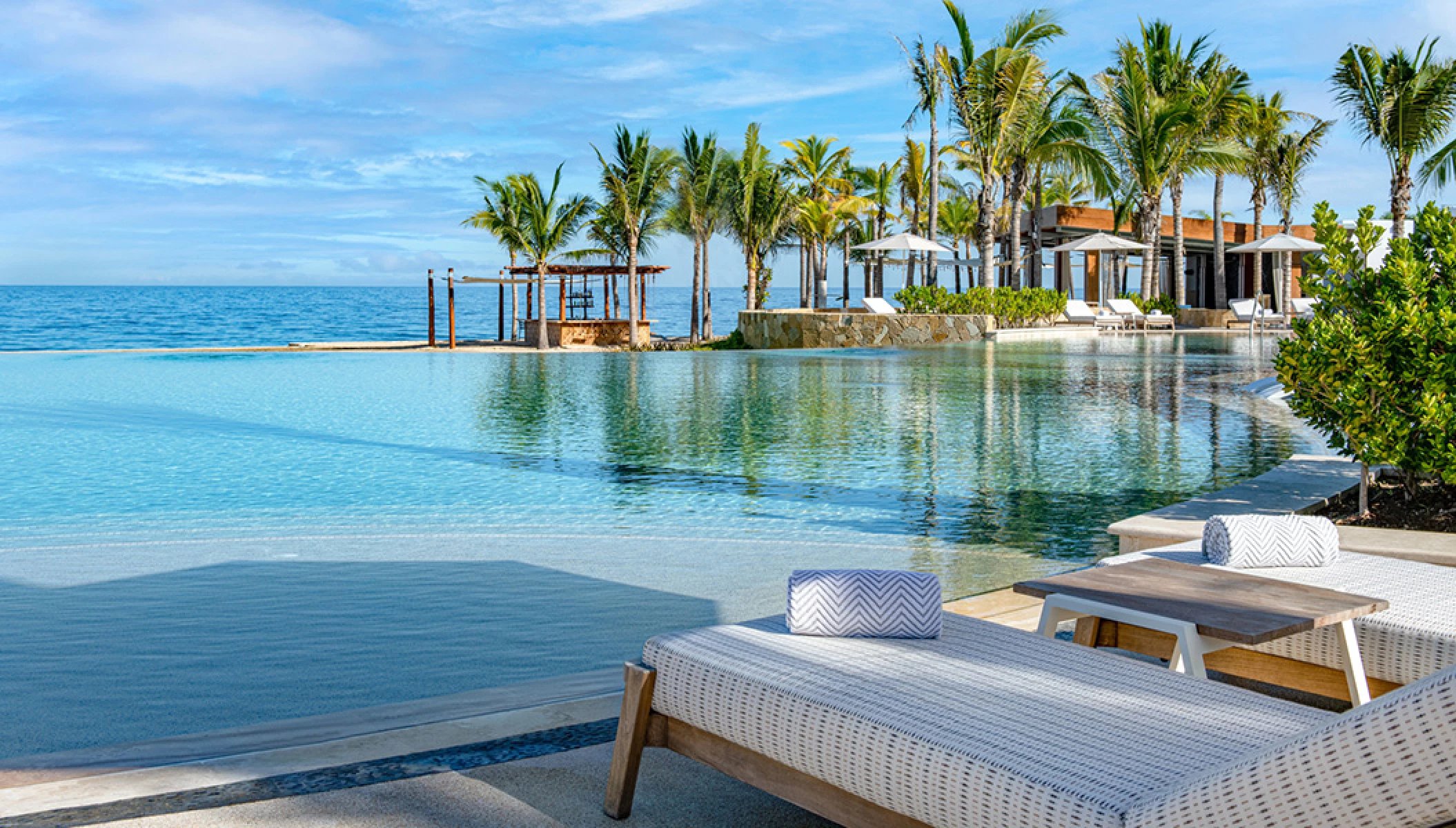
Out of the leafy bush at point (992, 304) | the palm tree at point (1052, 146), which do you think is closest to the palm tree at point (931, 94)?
the leafy bush at point (992, 304)

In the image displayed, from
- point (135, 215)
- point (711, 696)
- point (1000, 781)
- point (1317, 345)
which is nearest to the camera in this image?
point (1000, 781)

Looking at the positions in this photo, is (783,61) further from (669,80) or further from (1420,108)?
(1420,108)

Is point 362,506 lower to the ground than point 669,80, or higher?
lower

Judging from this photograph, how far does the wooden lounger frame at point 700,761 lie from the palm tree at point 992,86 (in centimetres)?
2708

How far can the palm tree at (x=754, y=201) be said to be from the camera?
38688mm

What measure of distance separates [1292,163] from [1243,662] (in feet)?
123

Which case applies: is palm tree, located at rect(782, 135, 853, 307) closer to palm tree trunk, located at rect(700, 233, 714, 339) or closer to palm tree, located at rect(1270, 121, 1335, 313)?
palm tree trunk, located at rect(700, 233, 714, 339)

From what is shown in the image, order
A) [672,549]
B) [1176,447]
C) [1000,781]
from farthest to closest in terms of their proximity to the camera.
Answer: [1176,447], [672,549], [1000,781]

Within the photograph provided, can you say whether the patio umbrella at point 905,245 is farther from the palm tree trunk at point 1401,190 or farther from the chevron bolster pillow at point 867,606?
the chevron bolster pillow at point 867,606

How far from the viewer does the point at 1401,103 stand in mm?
25250

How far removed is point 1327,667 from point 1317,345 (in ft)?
8.93

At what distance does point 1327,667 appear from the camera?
3.02 metres

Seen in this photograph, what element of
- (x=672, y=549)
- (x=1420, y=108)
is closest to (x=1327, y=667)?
(x=672, y=549)

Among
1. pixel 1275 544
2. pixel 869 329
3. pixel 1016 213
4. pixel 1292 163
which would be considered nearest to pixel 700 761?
pixel 1275 544
